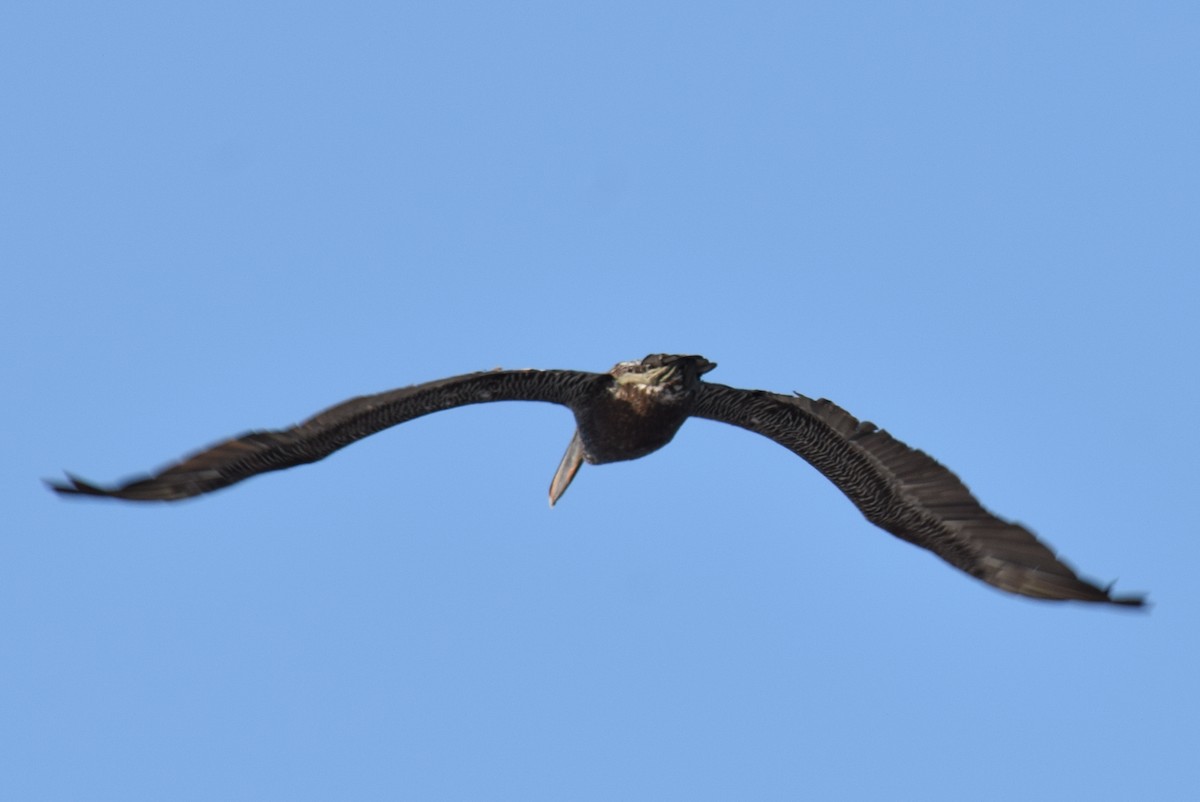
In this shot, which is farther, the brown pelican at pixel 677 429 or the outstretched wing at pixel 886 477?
the outstretched wing at pixel 886 477

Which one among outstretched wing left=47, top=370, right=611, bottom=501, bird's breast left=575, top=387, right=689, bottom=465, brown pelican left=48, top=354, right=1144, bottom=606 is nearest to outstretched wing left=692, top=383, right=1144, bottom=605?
brown pelican left=48, top=354, right=1144, bottom=606

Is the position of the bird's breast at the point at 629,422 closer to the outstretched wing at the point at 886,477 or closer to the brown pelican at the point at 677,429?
the brown pelican at the point at 677,429

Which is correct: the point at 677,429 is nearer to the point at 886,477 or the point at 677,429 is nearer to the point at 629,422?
the point at 629,422

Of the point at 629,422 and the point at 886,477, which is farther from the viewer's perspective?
the point at 886,477

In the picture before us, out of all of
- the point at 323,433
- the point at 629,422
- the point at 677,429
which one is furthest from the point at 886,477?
the point at 323,433

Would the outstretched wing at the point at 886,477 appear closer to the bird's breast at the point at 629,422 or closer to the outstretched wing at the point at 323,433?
the bird's breast at the point at 629,422

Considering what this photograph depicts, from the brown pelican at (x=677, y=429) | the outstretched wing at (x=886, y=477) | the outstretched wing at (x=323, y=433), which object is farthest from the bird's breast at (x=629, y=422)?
the outstretched wing at (x=323, y=433)

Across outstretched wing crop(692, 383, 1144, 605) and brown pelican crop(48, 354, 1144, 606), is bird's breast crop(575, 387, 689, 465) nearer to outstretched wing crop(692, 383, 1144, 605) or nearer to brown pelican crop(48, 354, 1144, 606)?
brown pelican crop(48, 354, 1144, 606)

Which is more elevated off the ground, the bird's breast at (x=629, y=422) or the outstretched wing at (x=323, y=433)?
the bird's breast at (x=629, y=422)
